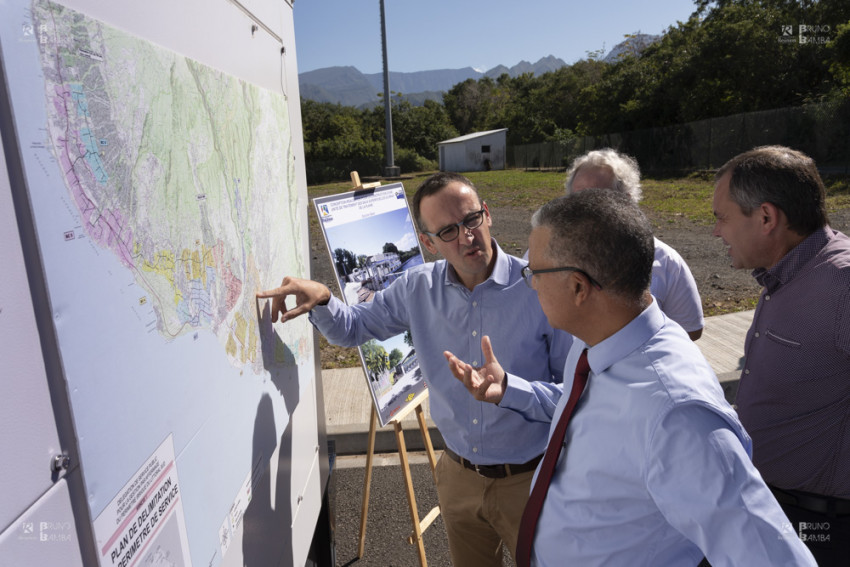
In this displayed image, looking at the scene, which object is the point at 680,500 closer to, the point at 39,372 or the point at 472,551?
the point at 39,372

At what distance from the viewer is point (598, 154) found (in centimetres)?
300

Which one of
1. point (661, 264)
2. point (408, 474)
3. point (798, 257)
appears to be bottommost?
point (408, 474)

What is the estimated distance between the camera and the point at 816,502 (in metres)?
1.99

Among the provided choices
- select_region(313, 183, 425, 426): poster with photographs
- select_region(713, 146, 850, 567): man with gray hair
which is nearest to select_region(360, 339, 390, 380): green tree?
→ select_region(313, 183, 425, 426): poster with photographs

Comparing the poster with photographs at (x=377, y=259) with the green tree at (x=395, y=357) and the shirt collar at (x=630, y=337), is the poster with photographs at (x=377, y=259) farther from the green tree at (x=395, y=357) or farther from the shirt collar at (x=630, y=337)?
the shirt collar at (x=630, y=337)

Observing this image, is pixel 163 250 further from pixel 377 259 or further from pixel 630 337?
pixel 377 259

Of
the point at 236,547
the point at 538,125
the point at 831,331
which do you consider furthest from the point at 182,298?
the point at 538,125

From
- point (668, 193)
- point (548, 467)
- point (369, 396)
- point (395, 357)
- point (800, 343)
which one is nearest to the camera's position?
point (548, 467)

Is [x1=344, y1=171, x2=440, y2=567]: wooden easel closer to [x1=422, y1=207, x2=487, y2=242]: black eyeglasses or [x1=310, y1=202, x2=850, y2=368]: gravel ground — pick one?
[x1=422, y1=207, x2=487, y2=242]: black eyeglasses

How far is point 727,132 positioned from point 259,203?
25.7 meters

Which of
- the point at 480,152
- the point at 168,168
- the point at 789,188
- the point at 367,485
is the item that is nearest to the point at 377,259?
the point at 367,485

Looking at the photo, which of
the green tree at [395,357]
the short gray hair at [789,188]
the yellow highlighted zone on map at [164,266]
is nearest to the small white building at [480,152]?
the green tree at [395,357]

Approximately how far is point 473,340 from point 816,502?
56.6 inches

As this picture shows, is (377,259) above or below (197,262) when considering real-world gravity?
below
